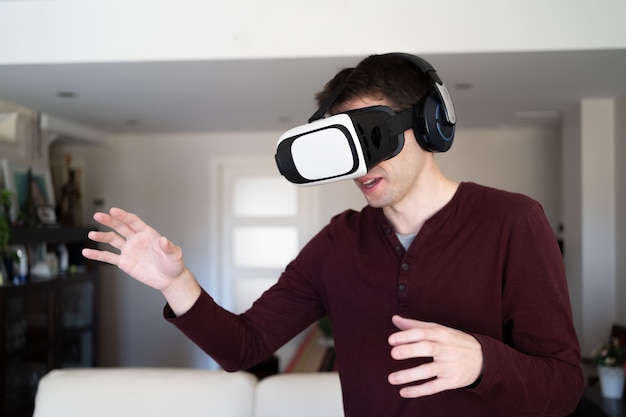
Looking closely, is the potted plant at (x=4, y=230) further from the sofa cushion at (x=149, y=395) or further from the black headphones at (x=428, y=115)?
the black headphones at (x=428, y=115)

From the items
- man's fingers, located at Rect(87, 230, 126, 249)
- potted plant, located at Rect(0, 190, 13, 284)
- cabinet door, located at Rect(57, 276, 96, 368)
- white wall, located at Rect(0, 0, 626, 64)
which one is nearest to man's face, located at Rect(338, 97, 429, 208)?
man's fingers, located at Rect(87, 230, 126, 249)

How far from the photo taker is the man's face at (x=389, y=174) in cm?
100

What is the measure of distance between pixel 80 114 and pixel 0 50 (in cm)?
137

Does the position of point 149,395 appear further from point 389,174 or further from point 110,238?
point 389,174

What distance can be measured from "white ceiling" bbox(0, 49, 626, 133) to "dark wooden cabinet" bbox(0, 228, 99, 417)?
0.90 meters

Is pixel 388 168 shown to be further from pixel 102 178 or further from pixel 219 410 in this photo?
pixel 102 178

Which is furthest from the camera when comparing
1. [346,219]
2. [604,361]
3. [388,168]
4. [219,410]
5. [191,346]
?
[191,346]

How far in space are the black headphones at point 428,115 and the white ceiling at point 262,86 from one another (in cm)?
171

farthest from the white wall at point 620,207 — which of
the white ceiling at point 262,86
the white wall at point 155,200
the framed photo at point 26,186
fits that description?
the framed photo at point 26,186

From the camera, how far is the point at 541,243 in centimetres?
90

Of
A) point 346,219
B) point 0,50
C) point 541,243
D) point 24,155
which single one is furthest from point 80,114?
point 541,243

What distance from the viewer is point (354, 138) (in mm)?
913

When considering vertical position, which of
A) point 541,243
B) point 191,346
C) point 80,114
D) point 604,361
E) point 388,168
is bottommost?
point 191,346

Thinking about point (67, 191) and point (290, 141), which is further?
point (67, 191)
